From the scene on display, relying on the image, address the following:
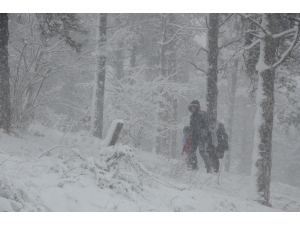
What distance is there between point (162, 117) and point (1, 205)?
9.72m

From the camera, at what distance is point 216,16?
866 centimetres

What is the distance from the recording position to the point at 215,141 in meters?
7.33

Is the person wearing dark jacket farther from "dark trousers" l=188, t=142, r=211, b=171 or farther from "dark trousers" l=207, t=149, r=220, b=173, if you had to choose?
"dark trousers" l=207, t=149, r=220, b=173

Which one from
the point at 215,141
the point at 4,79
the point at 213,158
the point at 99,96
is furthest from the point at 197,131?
the point at 4,79

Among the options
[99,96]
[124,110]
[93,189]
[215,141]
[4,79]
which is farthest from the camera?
[124,110]

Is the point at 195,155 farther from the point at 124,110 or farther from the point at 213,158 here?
the point at 124,110

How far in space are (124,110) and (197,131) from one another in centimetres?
426

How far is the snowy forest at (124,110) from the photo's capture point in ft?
11.9

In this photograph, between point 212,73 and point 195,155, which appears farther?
point 212,73

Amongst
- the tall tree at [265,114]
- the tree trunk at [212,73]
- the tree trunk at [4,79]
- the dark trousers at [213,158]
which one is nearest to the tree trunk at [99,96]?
the tree trunk at [212,73]

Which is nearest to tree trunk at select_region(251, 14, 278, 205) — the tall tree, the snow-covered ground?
the tall tree

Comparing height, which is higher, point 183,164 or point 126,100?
point 126,100

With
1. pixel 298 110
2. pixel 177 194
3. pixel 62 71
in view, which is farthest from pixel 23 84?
pixel 298 110
